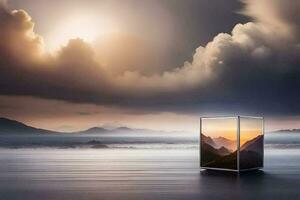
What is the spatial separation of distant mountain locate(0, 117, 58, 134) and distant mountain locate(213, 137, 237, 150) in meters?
9.31

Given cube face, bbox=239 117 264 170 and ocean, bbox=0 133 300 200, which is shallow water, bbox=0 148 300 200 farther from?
cube face, bbox=239 117 264 170

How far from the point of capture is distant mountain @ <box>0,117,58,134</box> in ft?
55.6

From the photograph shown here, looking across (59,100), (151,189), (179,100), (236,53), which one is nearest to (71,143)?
(59,100)

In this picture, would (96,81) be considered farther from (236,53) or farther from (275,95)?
(275,95)

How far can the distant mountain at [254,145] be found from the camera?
8.54m

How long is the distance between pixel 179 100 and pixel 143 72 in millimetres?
1472

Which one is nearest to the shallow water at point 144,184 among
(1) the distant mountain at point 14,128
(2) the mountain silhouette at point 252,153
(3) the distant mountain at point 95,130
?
(2) the mountain silhouette at point 252,153

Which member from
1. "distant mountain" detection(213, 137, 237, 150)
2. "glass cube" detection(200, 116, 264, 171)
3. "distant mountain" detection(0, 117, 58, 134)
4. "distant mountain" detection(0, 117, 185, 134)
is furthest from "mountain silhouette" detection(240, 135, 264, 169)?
"distant mountain" detection(0, 117, 58, 134)

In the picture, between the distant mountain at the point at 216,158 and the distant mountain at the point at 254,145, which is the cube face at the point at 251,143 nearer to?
the distant mountain at the point at 254,145

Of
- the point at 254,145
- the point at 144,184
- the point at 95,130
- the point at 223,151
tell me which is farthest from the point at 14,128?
the point at 144,184

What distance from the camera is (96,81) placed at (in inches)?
686

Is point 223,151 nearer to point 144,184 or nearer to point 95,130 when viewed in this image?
point 144,184

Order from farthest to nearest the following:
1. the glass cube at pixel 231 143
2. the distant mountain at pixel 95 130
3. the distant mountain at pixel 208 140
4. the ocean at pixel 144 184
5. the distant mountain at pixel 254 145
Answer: the distant mountain at pixel 95 130 < the distant mountain at pixel 208 140 < the distant mountain at pixel 254 145 < the glass cube at pixel 231 143 < the ocean at pixel 144 184

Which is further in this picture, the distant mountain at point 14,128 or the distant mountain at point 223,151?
the distant mountain at point 14,128
